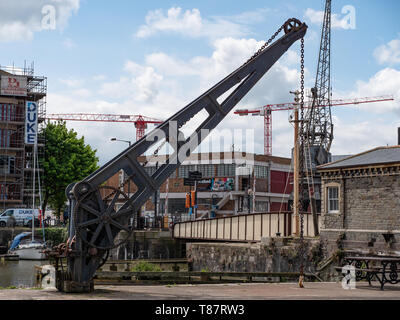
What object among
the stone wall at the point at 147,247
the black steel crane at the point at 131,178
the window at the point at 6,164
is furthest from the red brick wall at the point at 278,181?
the black steel crane at the point at 131,178

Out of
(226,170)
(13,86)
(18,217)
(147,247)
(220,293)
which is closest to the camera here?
(220,293)

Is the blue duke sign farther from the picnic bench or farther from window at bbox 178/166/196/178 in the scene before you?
the picnic bench

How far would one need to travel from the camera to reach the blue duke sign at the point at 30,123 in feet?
Answer: 213

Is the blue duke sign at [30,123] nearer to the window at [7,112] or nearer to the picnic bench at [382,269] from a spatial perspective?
the window at [7,112]

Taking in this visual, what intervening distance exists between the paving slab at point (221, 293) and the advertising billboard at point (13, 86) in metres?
55.1

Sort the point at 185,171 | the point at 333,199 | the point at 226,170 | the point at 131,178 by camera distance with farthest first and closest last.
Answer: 1. the point at 185,171
2. the point at 226,170
3. the point at 333,199
4. the point at 131,178

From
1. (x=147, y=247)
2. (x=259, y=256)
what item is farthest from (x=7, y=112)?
(x=259, y=256)

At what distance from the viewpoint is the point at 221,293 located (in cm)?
1544

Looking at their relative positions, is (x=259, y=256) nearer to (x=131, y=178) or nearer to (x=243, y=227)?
(x=243, y=227)

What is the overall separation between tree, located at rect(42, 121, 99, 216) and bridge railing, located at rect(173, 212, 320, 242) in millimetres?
20037

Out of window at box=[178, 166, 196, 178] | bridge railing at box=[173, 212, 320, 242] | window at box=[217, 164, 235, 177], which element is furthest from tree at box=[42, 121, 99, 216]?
bridge railing at box=[173, 212, 320, 242]

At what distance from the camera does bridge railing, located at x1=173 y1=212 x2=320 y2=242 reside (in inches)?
1385

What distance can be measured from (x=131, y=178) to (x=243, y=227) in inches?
951
